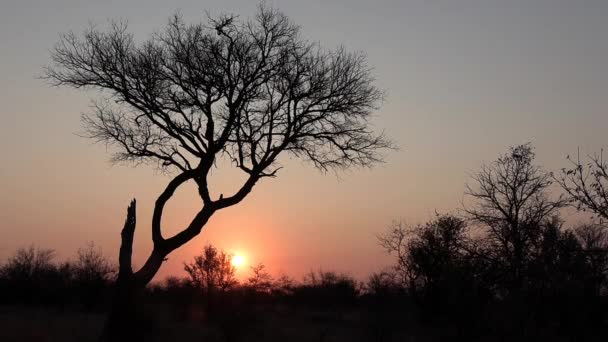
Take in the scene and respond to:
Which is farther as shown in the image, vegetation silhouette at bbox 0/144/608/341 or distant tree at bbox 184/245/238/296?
distant tree at bbox 184/245/238/296

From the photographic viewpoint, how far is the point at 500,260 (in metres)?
23.8

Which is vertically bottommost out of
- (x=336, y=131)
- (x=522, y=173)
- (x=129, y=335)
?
(x=129, y=335)

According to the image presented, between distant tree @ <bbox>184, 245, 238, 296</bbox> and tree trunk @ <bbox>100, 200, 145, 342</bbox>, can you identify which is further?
distant tree @ <bbox>184, 245, 238, 296</bbox>

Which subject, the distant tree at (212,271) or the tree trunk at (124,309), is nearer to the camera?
the tree trunk at (124,309)

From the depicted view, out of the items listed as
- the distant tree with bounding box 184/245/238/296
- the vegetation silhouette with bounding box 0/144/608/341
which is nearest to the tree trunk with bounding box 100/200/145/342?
the vegetation silhouette with bounding box 0/144/608/341

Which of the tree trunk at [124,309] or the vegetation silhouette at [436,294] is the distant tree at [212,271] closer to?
the vegetation silhouette at [436,294]

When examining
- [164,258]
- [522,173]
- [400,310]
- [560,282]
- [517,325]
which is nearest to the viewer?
[560,282]

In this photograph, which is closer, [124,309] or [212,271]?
[124,309]

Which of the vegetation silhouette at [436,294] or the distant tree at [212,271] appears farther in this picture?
the distant tree at [212,271]

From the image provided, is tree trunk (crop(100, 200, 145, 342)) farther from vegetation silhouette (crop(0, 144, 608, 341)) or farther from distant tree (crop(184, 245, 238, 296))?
distant tree (crop(184, 245, 238, 296))

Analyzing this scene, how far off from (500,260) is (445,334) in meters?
7.72

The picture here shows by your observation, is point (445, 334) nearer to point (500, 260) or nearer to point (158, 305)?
point (500, 260)

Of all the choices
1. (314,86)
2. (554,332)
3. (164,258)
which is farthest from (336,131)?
(554,332)

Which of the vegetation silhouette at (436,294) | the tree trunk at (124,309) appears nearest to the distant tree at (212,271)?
the vegetation silhouette at (436,294)
